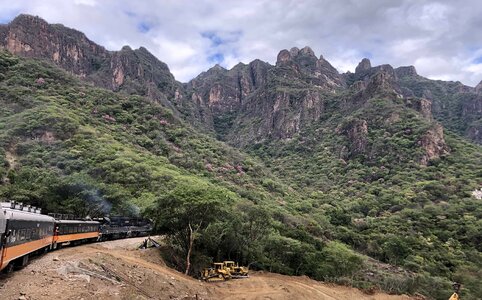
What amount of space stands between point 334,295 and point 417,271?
2524 cm

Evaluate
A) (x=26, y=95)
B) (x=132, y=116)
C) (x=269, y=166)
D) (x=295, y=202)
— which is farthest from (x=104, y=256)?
(x=269, y=166)

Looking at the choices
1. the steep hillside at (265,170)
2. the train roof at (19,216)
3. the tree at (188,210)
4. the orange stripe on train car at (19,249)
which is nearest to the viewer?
the orange stripe on train car at (19,249)

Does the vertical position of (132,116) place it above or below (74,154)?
above

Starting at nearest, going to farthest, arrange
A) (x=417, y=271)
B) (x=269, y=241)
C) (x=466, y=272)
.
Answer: (x=269, y=241), (x=466, y=272), (x=417, y=271)

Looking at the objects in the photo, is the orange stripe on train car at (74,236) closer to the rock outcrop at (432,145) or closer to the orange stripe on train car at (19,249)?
the orange stripe on train car at (19,249)

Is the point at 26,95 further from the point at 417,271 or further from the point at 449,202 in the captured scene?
the point at 449,202

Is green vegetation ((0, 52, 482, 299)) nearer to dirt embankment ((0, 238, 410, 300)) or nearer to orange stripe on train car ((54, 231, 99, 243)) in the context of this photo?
orange stripe on train car ((54, 231, 99, 243))

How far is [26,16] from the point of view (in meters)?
146

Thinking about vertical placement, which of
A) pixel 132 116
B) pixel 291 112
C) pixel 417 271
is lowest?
pixel 417 271

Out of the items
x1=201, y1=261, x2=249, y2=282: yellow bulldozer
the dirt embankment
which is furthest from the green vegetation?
the dirt embankment

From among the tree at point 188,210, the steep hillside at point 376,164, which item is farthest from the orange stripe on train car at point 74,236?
the steep hillside at point 376,164

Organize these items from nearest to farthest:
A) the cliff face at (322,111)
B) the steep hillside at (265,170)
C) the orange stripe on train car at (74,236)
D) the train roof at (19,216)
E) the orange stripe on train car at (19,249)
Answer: the orange stripe on train car at (19,249) → the train roof at (19,216) → the orange stripe on train car at (74,236) → the steep hillside at (265,170) → the cliff face at (322,111)

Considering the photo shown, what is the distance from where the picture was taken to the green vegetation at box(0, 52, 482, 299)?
3681cm

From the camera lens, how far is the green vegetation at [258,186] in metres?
36.8
